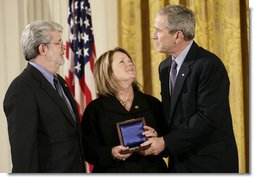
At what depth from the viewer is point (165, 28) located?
2.35m

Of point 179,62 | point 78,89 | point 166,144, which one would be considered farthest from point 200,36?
point 166,144

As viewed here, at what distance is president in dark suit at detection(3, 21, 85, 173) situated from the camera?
6.15 ft

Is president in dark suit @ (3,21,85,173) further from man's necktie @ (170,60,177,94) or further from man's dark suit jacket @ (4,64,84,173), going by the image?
man's necktie @ (170,60,177,94)

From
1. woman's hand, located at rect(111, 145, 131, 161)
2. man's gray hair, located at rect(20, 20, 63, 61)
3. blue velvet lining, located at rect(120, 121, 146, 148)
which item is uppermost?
man's gray hair, located at rect(20, 20, 63, 61)

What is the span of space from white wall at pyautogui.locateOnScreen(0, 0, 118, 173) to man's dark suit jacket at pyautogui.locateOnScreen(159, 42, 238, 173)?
180 centimetres

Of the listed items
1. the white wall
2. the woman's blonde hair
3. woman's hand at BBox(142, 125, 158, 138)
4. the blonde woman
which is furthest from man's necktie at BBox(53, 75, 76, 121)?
the white wall

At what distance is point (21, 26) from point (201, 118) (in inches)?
92.7

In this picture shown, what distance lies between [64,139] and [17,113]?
0.27 m

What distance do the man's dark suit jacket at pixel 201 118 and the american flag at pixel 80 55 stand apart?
1376 mm

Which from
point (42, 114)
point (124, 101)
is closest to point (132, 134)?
point (124, 101)

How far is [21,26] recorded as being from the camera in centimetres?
389

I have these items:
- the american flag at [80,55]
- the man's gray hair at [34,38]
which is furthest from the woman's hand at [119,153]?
the american flag at [80,55]

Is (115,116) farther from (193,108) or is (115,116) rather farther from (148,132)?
(193,108)

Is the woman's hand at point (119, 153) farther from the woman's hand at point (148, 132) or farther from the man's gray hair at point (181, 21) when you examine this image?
the man's gray hair at point (181, 21)
